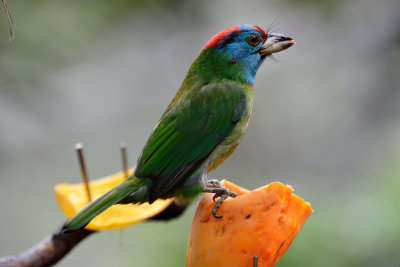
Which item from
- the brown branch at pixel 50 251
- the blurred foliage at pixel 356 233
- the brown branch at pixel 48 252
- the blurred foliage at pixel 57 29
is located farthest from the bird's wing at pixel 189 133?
the blurred foliage at pixel 57 29

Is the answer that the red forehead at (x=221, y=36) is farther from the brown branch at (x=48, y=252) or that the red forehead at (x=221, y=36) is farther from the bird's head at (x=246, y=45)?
the brown branch at (x=48, y=252)

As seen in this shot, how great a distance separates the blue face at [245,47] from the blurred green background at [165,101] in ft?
5.59

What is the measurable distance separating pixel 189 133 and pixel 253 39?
49cm

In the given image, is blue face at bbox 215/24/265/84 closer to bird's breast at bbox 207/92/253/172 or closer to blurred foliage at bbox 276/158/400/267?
bird's breast at bbox 207/92/253/172

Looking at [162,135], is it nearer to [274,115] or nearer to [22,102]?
[22,102]

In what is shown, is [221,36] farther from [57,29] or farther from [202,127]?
[57,29]

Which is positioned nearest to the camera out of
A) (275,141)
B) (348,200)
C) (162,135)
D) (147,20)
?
(162,135)

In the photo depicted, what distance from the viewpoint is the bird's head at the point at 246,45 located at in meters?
2.24

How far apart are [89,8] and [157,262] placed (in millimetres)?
3144

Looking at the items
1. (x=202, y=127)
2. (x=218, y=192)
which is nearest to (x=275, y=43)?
(x=202, y=127)

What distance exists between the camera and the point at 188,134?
2100 mm

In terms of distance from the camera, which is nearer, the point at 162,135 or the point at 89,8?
the point at 162,135

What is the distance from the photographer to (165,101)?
6715 mm

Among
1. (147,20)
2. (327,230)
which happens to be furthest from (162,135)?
(147,20)
